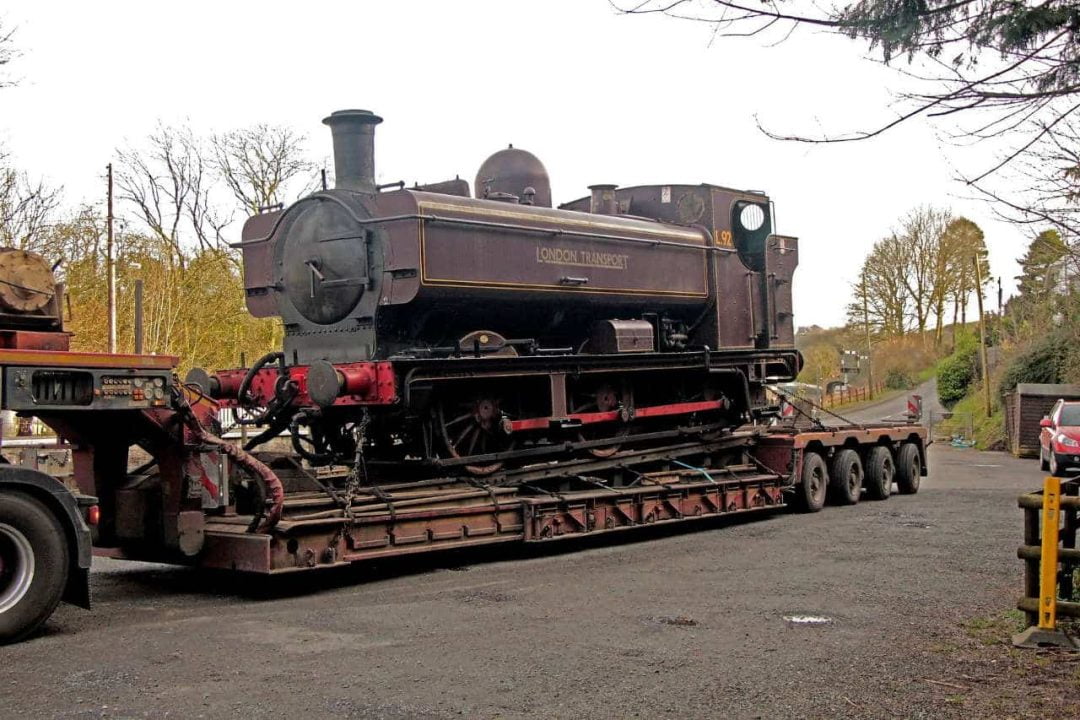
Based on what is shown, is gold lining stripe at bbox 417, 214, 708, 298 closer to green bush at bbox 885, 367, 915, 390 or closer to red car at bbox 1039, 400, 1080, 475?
red car at bbox 1039, 400, 1080, 475

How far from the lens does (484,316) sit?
39.5 feet

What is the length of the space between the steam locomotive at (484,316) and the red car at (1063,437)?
33.0ft

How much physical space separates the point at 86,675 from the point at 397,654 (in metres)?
1.75

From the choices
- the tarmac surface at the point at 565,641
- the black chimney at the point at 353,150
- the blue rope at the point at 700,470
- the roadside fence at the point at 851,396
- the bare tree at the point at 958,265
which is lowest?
the tarmac surface at the point at 565,641

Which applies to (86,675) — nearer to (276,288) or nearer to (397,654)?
(397,654)

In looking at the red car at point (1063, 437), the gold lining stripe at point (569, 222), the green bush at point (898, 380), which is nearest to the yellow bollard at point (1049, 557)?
the gold lining stripe at point (569, 222)

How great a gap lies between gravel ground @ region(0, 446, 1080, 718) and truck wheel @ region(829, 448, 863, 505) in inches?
175

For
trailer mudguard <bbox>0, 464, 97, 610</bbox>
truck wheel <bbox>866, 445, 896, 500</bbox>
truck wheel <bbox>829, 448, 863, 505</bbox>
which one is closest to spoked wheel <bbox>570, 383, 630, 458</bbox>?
truck wheel <bbox>829, 448, 863, 505</bbox>

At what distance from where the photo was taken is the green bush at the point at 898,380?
56.6 metres

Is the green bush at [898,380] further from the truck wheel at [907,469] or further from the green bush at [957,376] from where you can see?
the truck wheel at [907,469]

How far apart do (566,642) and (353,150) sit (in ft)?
19.5

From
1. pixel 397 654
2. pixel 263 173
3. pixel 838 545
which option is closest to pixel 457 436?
pixel 838 545

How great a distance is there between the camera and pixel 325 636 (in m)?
7.56

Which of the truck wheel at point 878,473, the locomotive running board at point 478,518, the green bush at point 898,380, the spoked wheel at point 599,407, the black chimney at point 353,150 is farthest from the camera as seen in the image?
the green bush at point 898,380
